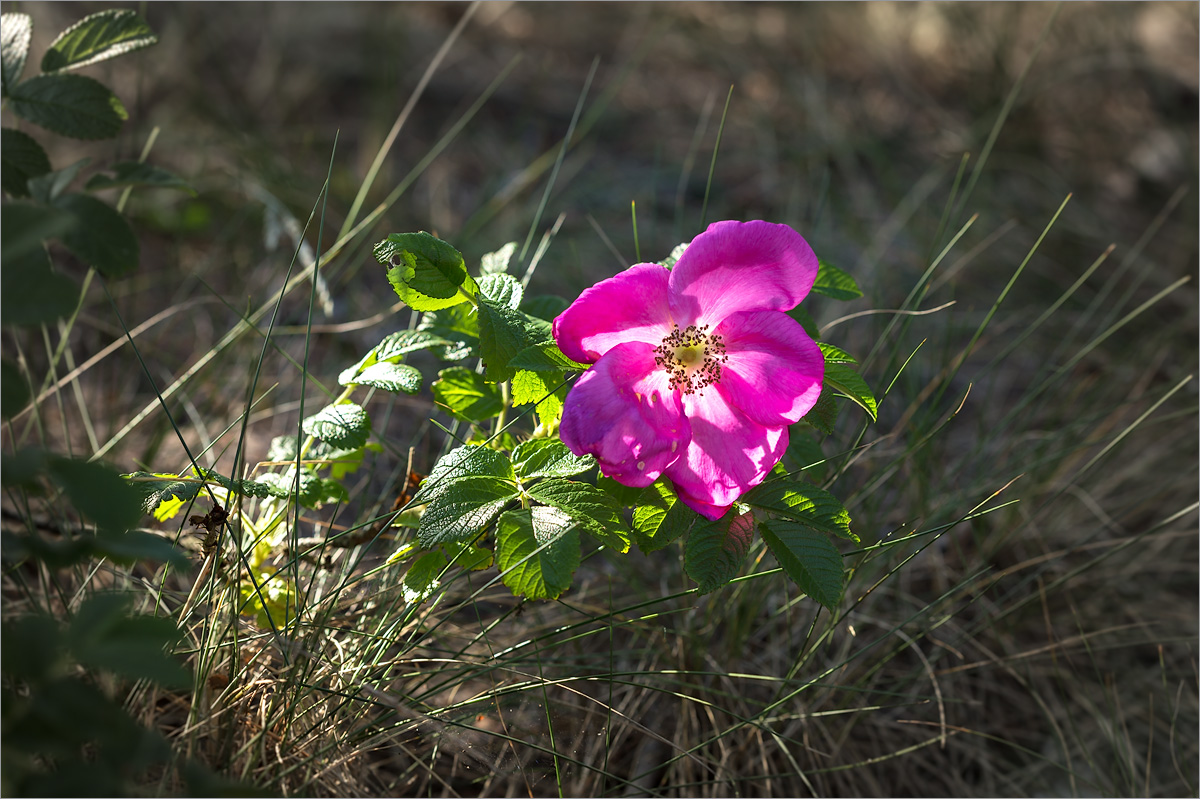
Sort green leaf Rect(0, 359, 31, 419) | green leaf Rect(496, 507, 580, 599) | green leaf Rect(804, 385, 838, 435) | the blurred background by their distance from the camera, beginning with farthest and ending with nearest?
1. the blurred background
2. green leaf Rect(804, 385, 838, 435)
3. green leaf Rect(496, 507, 580, 599)
4. green leaf Rect(0, 359, 31, 419)

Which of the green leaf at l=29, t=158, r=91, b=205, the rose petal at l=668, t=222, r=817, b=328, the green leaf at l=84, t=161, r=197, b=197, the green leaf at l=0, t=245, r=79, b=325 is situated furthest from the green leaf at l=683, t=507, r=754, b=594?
the green leaf at l=29, t=158, r=91, b=205

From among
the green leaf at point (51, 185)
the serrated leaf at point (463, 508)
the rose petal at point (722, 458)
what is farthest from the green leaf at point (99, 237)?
the rose petal at point (722, 458)

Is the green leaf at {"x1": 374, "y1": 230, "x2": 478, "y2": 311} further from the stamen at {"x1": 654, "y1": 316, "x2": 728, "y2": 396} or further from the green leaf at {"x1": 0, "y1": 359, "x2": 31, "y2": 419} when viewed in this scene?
the green leaf at {"x1": 0, "y1": 359, "x2": 31, "y2": 419}

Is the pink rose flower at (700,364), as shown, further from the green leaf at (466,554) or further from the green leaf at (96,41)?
the green leaf at (96,41)

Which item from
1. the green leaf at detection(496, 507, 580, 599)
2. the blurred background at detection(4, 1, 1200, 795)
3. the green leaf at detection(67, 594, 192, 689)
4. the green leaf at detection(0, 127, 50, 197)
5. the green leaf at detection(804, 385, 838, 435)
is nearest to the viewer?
the green leaf at detection(67, 594, 192, 689)

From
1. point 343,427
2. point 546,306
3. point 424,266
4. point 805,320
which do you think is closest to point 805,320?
point 805,320
